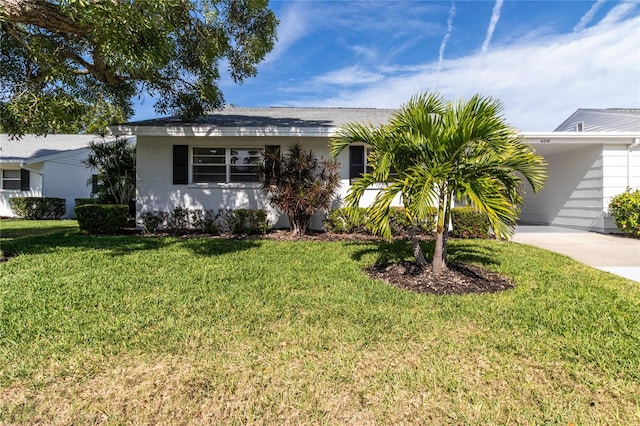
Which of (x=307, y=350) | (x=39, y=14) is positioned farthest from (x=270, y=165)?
(x=307, y=350)

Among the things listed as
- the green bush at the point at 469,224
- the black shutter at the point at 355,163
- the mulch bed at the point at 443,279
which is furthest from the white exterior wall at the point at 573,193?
the mulch bed at the point at 443,279

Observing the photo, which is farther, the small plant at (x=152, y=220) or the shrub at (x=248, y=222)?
the small plant at (x=152, y=220)

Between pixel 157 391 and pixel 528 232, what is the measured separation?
1220cm

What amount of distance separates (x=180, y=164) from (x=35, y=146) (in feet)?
51.4

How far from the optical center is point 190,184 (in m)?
10.3

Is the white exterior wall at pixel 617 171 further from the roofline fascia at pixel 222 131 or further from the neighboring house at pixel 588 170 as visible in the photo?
the roofline fascia at pixel 222 131

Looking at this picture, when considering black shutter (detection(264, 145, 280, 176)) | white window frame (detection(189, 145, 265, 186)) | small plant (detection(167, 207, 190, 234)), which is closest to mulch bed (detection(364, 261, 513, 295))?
black shutter (detection(264, 145, 280, 176))

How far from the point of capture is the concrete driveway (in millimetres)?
6312

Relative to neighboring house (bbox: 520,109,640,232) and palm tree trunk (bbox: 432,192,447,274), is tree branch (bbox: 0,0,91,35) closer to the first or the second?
palm tree trunk (bbox: 432,192,447,274)

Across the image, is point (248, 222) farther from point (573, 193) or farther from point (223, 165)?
point (573, 193)

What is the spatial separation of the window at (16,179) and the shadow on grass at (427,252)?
63.5 feet

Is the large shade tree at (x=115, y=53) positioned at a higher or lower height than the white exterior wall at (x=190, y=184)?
higher

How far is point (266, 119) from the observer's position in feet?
38.7

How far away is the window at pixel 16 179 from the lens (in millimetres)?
17312
